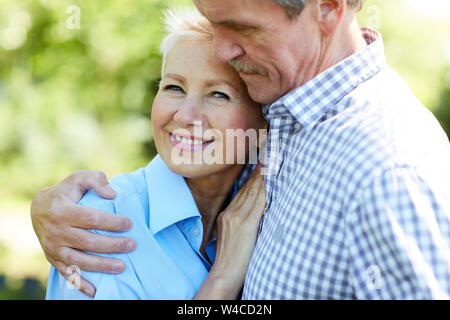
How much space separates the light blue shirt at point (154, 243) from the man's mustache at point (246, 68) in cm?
56

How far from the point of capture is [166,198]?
2.06 m

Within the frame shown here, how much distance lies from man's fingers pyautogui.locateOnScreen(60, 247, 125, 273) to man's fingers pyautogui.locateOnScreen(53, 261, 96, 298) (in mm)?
22

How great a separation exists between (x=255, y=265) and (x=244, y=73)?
69 centimetres

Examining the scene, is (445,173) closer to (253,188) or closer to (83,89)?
(253,188)

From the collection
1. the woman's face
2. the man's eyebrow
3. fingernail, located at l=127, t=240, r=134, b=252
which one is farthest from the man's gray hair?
fingernail, located at l=127, t=240, r=134, b=252

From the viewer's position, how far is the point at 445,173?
1.50 metres

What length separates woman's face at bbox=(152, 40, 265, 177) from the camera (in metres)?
2.01

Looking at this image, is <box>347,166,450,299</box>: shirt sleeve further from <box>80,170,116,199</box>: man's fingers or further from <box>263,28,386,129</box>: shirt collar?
<box>80,170,116,199</box>: man's fingers

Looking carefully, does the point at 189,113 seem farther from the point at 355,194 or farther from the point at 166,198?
the point at 355,194

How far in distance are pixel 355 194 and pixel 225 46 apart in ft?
2.38

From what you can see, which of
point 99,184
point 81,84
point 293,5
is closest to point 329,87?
point 293,5

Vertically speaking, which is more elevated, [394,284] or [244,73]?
[244,73]

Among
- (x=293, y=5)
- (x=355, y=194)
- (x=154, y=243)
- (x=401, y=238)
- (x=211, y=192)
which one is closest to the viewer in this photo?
(x=401, y=238)
